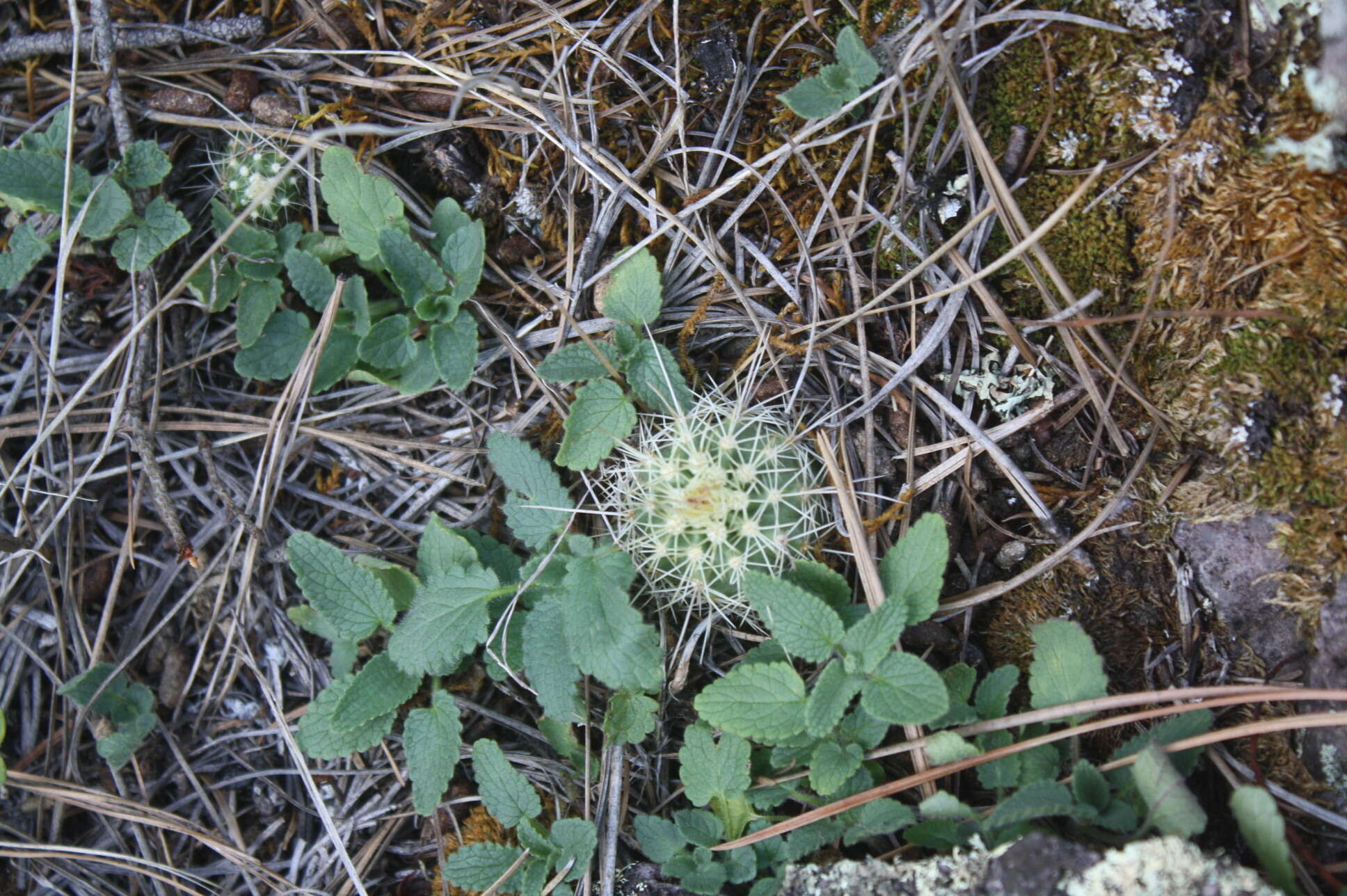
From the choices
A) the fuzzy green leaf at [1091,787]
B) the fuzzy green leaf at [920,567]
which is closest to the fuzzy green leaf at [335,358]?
the fuzzy green leaf at [920,567]

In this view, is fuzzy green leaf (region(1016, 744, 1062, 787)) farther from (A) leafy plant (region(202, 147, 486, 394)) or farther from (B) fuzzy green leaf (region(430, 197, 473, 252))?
(B) fuzzy green leaf (region(430, 197, 473, 252))

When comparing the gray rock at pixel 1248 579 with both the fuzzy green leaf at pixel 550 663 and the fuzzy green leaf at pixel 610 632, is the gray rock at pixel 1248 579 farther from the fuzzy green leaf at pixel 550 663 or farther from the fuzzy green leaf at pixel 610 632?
the fuzzy green leaf at pixel 550 663

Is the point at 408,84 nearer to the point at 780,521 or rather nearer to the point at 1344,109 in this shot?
the point at 780,521

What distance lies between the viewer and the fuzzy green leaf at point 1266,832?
1.93 metres

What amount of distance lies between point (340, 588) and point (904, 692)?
186 centimetres

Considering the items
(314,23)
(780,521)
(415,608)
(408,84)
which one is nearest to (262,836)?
(415,608)

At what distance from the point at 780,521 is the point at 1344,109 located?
185cm

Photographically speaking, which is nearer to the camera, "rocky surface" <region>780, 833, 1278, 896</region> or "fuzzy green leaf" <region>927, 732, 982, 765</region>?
"rocky surface" <region>780, 833, 1278, 896</region>

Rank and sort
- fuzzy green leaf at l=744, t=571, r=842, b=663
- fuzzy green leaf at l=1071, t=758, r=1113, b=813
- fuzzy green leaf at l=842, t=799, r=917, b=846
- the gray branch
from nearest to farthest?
fuzzy green leaf at l=1071, t=758, r=1113, b=813 → fuzzy green leaf at l=842, t=799, r=917, b=846 → fuzzy green leaf at l=744, t=571, r=842, b=663 → the gray branch

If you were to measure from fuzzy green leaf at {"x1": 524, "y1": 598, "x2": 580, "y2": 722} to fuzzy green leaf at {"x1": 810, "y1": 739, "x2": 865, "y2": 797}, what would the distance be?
0.78 metres

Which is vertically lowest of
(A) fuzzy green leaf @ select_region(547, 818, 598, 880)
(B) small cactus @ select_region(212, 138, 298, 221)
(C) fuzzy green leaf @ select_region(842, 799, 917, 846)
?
(A) fuzzy green leaf @ select_region(547, 818, 598, 880)

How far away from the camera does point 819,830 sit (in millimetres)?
2441

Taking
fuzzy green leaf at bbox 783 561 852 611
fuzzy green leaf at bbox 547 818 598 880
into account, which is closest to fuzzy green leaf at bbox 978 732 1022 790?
fuzzy green leaf at bbox 783 561 852 611

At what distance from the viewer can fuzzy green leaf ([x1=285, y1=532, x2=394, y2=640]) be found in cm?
282
